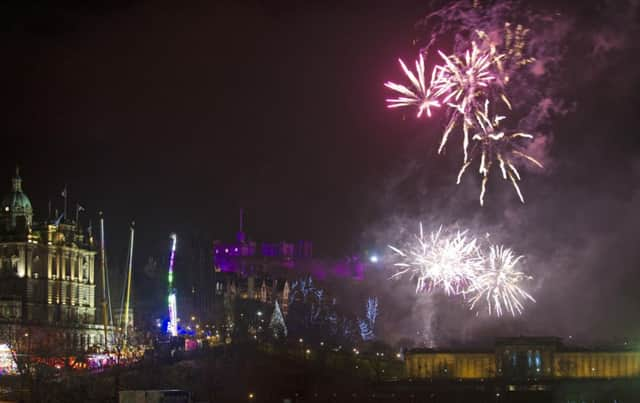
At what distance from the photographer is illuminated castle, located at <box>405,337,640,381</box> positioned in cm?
A: 10838

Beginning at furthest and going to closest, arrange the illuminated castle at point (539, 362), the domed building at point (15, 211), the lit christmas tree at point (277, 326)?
the illuminated castle at point (539, 362) → the domed building at point (15, 211) → the lit christmas tree at point (277, 326)

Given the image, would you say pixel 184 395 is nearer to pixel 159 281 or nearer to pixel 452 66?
pixel 452 66

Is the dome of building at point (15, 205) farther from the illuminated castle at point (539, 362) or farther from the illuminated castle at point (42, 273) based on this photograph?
the illuminated castle at point (539, 362)

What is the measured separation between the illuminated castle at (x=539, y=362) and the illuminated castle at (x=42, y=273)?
36515 mm

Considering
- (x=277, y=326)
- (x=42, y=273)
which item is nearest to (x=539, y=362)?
(x=277, y=326)

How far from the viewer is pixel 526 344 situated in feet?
358

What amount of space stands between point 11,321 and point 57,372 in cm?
2550

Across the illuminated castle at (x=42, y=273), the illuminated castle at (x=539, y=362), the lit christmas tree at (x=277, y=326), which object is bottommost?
the illuminated castle at (x=539, y=362)

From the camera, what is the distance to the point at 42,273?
4053 inches

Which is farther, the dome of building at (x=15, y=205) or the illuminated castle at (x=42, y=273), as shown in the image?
the dome of building at (x=15, y=205)

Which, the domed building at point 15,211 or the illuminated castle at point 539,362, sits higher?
the domed building at point 15,211

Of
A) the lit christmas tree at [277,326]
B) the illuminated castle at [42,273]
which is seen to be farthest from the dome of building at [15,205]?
the lit christmas tree at [277,326]

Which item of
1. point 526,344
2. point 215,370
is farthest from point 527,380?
point 215,370

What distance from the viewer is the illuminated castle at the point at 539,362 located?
356 ft
